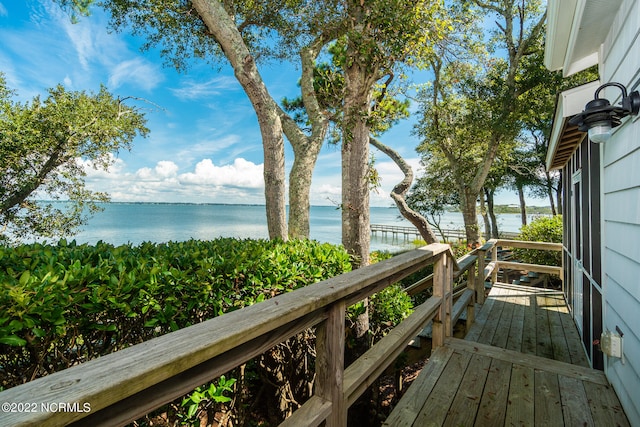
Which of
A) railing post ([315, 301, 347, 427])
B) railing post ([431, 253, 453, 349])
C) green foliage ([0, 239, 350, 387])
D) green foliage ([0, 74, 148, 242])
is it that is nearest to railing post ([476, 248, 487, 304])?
railing post ([431, 253, 453, 349])

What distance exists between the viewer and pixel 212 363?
2.91 ft

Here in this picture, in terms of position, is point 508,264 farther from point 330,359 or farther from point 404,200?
point 330,359

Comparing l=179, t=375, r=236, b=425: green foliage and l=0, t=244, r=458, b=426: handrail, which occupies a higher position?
l=0, t=244, r=458, b=426: handrail

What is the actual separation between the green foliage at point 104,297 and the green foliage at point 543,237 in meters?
8.84

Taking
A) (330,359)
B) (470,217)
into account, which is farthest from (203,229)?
(330,359)

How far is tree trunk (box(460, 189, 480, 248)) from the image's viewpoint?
11109 mm

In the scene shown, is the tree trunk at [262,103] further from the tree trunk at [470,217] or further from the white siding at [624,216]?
the tree trunk at [470,217]

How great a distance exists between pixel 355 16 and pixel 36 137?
908cm

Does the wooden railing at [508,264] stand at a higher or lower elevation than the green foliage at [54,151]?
lower

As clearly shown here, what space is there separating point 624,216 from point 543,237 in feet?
28.5

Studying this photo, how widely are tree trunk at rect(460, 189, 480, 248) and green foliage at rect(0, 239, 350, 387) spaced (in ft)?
33.4

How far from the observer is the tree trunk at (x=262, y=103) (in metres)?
4.66

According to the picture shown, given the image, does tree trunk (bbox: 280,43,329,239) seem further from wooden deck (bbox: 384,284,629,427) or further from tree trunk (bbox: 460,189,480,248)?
tree trunk (bbox: 460,189,480,248)

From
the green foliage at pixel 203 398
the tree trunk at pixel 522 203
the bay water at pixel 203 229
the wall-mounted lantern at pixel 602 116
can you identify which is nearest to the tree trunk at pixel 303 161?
the bay water at pixel 203 229
